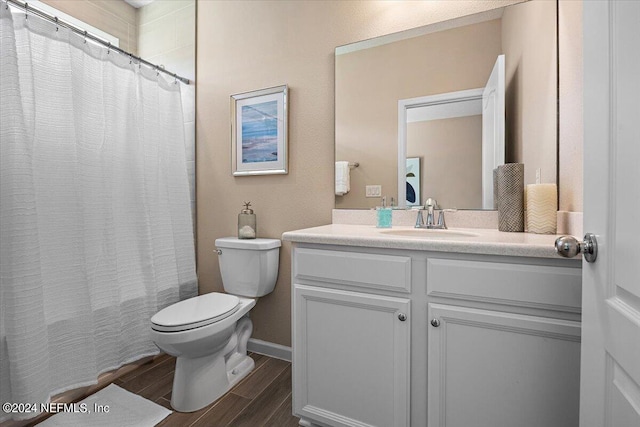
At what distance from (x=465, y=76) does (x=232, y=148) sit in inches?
57.3

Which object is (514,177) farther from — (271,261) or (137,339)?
(137,339)

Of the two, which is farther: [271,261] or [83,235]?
[271,261]

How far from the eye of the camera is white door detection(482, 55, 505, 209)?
4.85 ft

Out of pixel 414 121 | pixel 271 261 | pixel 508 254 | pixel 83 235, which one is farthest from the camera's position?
pixel 271 261

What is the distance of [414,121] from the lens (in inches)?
65.3

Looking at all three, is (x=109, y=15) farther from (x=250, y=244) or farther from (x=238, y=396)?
(x=238, y=396)

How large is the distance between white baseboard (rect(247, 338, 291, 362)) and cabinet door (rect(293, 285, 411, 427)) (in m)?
0.66

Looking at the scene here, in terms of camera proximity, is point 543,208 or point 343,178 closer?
point 543,208

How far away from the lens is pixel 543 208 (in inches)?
48.9

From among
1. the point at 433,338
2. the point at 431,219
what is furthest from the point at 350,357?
the point at 431,219

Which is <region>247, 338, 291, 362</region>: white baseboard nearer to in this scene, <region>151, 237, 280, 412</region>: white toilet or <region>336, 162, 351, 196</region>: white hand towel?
<region>151, 237, 280, 412</region>: white toilet

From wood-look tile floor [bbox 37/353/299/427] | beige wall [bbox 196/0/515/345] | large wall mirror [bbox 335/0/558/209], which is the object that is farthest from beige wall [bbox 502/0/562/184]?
wood-look tile floor [bbox 37/353/299/427]

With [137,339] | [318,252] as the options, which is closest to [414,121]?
[318,252]

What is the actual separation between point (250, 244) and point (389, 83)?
1.18m
